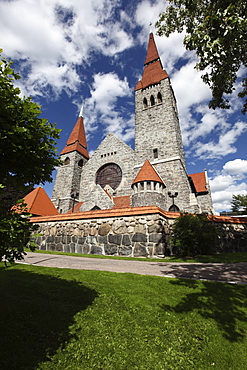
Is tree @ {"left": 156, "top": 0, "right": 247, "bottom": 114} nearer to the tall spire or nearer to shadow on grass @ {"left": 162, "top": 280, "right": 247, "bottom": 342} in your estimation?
shadow on grass @ {"left": 162, "top": 280, "right": 247, "bottom": 342}

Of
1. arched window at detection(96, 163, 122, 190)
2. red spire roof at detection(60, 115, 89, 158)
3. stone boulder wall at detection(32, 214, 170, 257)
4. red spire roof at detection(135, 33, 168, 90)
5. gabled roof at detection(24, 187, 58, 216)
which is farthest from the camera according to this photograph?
red spire roof at detection(60, 115, 89, 158)

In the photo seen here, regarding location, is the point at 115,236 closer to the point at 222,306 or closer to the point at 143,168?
the point at 222,306

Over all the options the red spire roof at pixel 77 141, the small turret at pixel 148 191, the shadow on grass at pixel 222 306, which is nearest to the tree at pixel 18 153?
the shadow on grass at pixel 222 306

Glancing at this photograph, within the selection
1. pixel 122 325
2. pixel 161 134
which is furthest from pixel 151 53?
pixel 122 325

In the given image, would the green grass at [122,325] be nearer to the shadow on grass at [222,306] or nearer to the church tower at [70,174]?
the shadow on grass at [222,306]

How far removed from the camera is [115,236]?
352 inches

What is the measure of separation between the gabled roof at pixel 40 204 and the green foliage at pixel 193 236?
41.9 ft

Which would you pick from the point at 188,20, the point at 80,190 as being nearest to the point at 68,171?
the point at 80,190

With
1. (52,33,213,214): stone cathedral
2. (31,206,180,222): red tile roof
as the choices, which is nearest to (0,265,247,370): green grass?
(31,206,180,222): red tile roof

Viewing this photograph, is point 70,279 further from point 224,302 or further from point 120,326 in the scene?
point 224,302

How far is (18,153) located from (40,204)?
52.7ft

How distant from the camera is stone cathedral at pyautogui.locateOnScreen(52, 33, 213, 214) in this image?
1709cm

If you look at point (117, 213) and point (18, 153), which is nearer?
point (18, 153)

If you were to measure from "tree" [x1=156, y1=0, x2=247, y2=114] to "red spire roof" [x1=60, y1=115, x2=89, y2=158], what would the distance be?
22.1m
